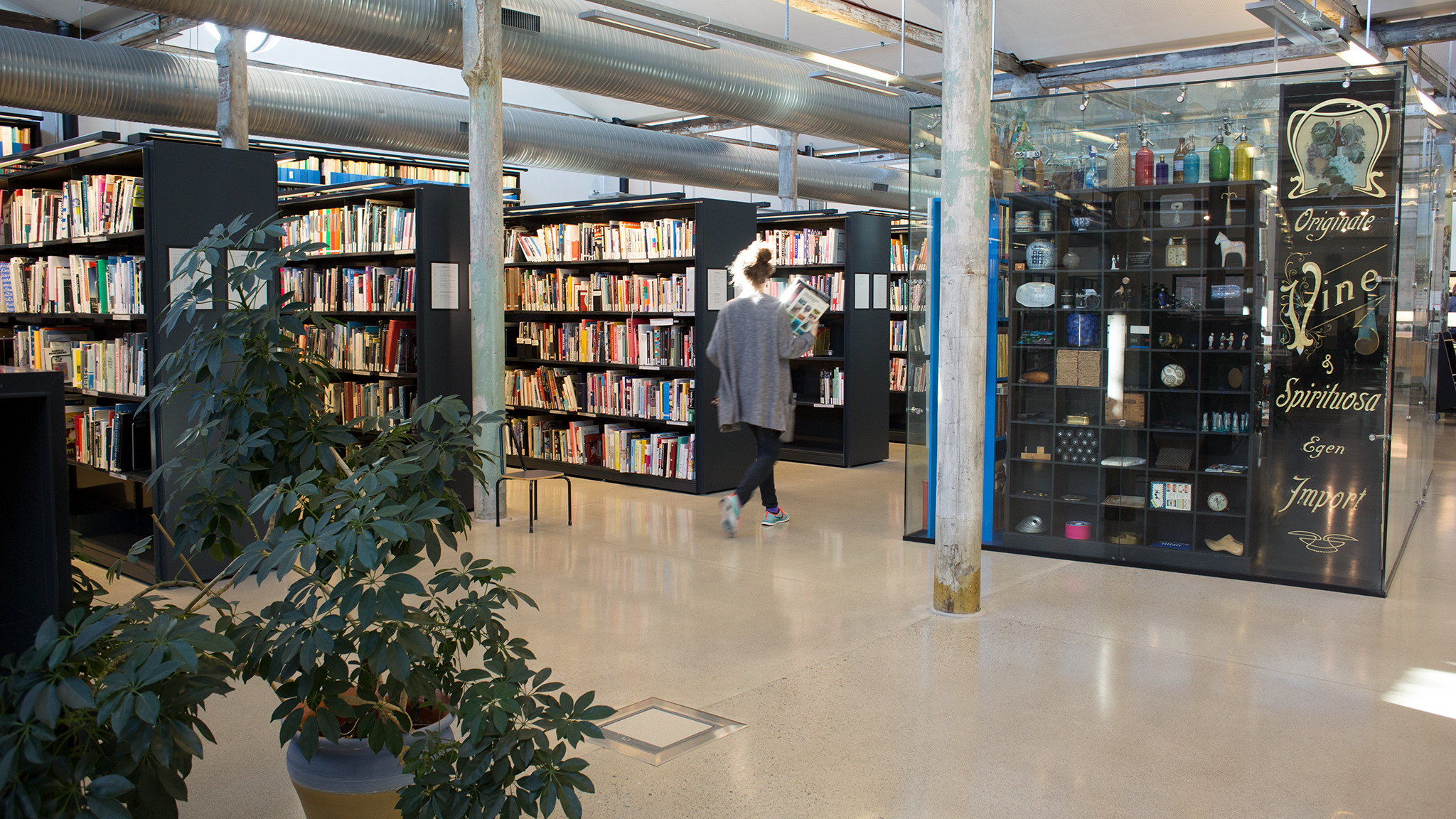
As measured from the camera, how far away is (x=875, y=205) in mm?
16156

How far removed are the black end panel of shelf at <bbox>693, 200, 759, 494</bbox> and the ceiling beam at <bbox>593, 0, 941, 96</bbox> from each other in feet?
3.93

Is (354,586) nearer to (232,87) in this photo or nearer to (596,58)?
(596,58)

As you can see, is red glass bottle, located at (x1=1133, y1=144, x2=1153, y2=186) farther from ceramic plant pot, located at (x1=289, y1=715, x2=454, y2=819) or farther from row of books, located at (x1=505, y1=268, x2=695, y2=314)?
ceramic plant pot, located at (x1=289, y1=715, x2=454, y2=819)

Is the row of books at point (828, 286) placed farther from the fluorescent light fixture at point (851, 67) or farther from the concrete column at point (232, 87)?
the concrete column at point (232, 87)

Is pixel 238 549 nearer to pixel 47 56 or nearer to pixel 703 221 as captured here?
pixel 703 221

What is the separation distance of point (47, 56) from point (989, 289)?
22.7ft

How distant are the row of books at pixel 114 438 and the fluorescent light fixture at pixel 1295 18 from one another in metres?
6.47

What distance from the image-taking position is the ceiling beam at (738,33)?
7113 mm

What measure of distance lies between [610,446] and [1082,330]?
13.1 ft

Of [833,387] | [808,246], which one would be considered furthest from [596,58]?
[833,387]

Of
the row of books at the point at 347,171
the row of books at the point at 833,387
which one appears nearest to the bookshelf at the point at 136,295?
the row of books at the point at 347,171

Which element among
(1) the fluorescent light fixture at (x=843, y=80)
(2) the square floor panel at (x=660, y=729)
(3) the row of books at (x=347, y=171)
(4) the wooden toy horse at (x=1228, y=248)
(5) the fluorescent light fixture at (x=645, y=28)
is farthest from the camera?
(3) the row of books at (x=347, y=171)

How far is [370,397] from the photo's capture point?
798 cm

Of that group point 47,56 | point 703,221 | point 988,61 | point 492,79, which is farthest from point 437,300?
point 988,61
